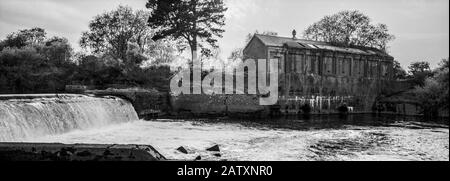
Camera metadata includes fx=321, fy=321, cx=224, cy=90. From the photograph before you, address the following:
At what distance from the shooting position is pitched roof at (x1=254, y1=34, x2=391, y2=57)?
39531 millimetres

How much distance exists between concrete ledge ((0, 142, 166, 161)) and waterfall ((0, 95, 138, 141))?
6320mm

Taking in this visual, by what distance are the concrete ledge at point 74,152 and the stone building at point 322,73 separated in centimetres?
2804

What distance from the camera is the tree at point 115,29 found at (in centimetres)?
4653

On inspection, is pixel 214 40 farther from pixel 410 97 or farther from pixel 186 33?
pixel 410 97

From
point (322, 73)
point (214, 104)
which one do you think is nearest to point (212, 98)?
point (214, 104)

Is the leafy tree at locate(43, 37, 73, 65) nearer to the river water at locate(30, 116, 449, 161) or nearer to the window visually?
the river water at locate(30, 116, 449, 161)

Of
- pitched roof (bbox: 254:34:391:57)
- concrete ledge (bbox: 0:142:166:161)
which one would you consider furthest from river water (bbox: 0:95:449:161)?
pitched roof (bbox: 254:34:391:57)

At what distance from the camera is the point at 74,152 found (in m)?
5.80

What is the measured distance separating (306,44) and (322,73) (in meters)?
4.52

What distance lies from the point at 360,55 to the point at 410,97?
932cm

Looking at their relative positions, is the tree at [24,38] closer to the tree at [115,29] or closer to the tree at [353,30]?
the tree at [115,29]

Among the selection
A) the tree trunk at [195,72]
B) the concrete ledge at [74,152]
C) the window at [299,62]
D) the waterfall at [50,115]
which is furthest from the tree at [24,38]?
the concrete ledge at [74,152]

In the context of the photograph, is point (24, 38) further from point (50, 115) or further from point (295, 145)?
point (295, 145)

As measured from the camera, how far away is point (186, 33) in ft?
127
